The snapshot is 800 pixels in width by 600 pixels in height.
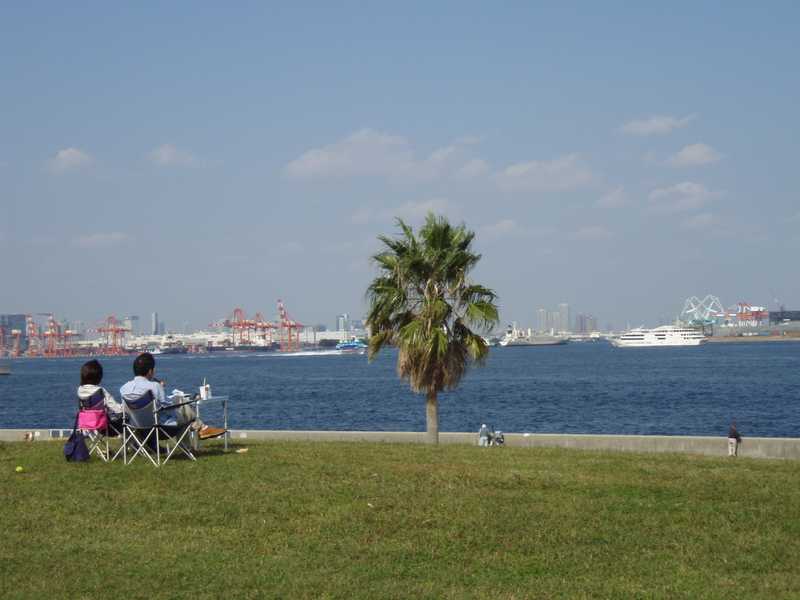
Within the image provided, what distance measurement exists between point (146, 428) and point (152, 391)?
1.68 feet

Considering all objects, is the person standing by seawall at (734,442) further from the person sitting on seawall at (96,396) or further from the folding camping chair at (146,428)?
the person sitting on seawall at (96,396)

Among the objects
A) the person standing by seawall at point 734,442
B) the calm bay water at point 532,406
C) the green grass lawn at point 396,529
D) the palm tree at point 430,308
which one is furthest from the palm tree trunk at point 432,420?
the calm bay water at point 532,406

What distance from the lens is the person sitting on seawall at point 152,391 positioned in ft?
38.0

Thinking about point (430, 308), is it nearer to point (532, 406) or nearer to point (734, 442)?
point (734, 442)

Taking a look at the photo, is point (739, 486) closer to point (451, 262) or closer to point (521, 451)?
point (521, 451)

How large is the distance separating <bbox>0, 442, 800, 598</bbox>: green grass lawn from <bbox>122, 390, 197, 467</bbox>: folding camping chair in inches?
10.6

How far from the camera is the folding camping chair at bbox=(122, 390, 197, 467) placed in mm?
11470

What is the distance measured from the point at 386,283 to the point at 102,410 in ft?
24.6

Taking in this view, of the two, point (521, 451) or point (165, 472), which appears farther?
point (521, 451)

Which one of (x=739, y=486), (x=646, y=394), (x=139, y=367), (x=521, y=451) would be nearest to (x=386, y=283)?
(x=521, y=451)

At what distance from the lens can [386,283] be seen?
18391 mm

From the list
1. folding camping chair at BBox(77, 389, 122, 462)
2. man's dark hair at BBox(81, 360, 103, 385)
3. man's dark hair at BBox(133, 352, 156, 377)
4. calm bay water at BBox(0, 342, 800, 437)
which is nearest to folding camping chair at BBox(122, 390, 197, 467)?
folding camping chair at BBox(77, 389, 122, 462)

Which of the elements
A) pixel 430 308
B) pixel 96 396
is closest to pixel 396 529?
pixel 96 396

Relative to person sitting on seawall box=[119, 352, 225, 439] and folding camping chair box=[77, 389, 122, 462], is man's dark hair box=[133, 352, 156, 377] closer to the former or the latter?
person sitting on seawall box=[119, 352, 225, 439]
